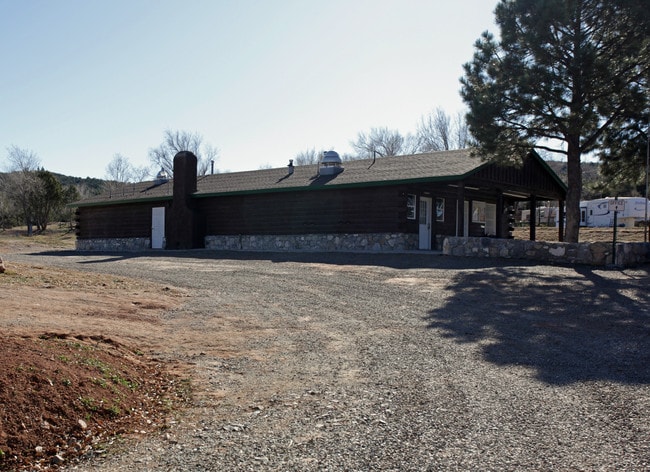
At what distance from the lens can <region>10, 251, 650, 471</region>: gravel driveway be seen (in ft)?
12.9

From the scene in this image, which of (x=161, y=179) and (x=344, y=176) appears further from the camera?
(x=161, y=179)

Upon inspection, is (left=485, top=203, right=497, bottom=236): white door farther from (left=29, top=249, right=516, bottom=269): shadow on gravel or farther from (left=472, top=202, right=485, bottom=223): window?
(left=29, top=249, right=516, bottom=269): shadow on gravel

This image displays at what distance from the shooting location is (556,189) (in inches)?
1138

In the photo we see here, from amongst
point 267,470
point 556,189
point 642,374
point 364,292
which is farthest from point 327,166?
point 267,470

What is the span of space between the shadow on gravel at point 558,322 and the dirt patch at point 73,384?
3744mm

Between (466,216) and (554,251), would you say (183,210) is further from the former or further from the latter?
(554,251)

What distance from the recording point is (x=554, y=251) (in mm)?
16875

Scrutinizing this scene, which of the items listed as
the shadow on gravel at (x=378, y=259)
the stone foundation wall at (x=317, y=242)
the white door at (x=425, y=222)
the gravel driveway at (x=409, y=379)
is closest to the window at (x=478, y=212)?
the white door at (x=425, y=222)

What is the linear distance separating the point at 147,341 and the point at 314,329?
2305 mm

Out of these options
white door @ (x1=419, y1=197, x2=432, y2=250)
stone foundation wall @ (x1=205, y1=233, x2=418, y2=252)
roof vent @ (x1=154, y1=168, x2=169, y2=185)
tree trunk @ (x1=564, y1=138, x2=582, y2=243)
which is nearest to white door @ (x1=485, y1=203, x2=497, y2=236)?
white door @ (x1=419, y1=197, x2=432, y2=250)

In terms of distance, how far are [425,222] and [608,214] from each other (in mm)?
24191

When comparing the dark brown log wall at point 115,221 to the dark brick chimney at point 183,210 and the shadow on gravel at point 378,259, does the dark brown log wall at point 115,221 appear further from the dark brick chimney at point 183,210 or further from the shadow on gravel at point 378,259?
the shadow on gravel at point 378,259

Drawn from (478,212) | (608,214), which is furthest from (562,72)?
(608,214)

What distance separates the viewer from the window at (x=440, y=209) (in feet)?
81.3
